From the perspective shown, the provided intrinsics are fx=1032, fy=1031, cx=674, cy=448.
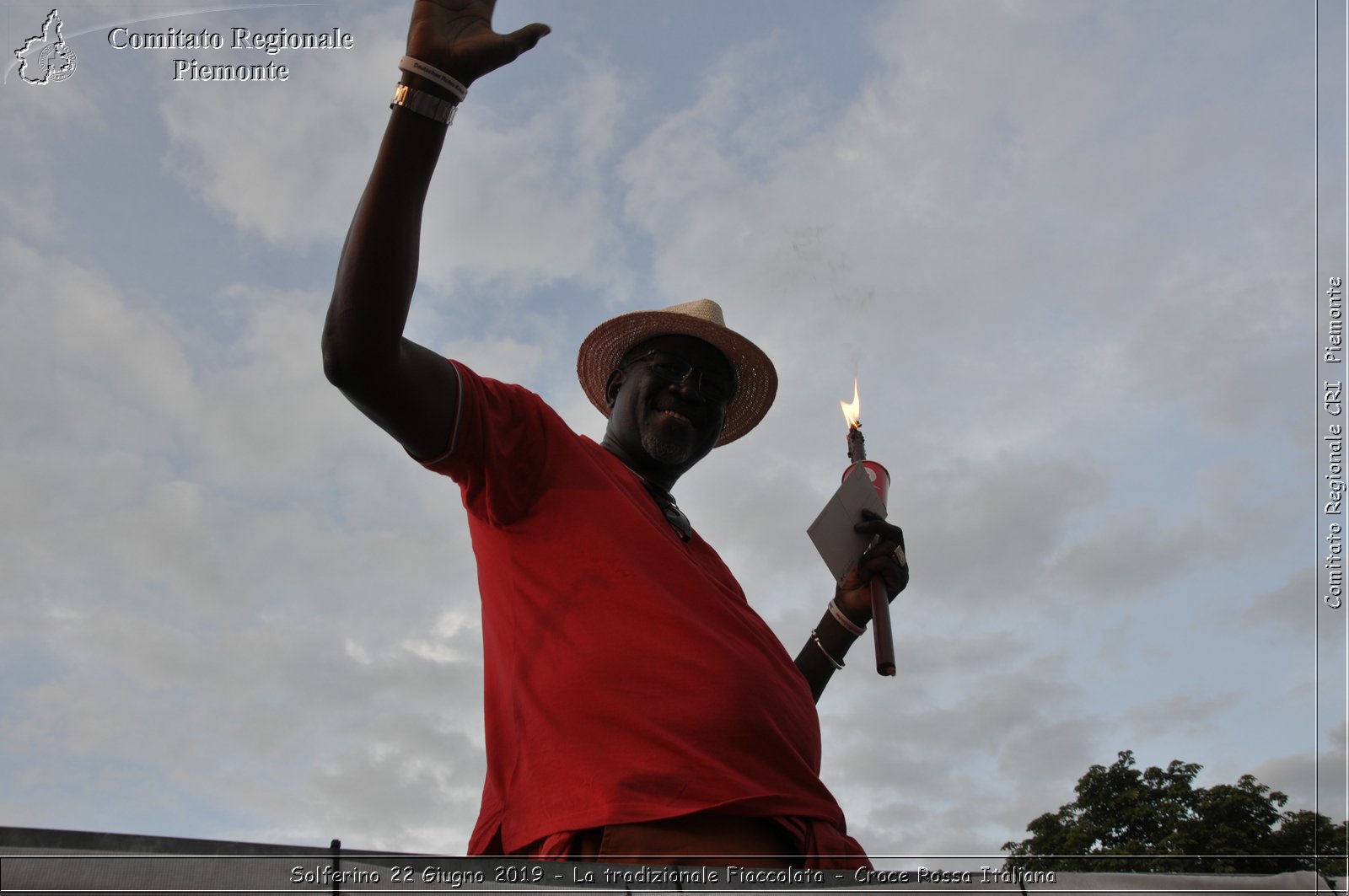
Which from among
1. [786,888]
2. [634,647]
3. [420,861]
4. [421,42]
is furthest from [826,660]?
[421,42]

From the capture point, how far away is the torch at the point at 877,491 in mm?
4203

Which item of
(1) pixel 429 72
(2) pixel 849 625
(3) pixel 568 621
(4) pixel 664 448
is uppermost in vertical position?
(1) pixel 429 72

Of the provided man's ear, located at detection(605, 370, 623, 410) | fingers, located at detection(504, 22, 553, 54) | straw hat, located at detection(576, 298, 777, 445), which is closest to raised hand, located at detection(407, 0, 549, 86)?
fingers, located at detection(504, 22, 553, 54)

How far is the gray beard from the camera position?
14.7 feet

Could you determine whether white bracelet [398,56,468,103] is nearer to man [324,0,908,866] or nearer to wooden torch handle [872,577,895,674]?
man [324,0,908,866]

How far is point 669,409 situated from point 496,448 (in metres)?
1.33

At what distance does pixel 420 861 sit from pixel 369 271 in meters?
1.52

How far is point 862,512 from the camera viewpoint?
4742mm

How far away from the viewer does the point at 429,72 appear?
2.87 meters

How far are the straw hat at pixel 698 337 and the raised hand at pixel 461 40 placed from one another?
7.02 ft

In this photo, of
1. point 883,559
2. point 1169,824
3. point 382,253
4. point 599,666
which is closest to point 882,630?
point 883,559

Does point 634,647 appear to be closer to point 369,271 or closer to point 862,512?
point 369,271

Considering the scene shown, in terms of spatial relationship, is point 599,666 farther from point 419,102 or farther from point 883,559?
point 883,559

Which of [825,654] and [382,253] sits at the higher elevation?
[382,253]
